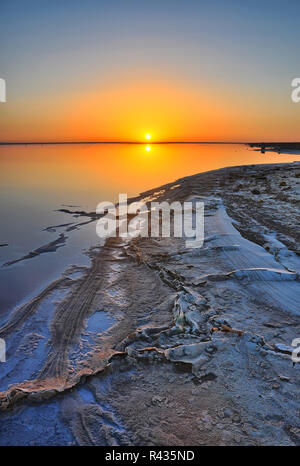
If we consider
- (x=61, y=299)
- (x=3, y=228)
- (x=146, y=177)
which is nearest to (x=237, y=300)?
(x=61, y=299)

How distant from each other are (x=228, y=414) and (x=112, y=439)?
1.01m

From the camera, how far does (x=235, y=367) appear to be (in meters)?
2.75

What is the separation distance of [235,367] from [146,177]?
61.6 ft

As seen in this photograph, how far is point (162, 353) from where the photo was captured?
3.02 metres

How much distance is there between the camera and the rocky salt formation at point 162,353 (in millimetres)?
2215

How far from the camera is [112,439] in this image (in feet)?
7.02

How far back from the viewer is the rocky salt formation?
222cm

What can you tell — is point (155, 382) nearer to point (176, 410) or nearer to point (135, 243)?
point (176, 410)

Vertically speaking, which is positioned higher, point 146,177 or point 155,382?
point 146,177

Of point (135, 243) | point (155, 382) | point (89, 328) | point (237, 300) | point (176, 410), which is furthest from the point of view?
point (135, 243)

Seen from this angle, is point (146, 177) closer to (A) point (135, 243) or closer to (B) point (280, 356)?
(A) point (135, 243)
